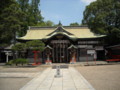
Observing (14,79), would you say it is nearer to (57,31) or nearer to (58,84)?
(58,84)

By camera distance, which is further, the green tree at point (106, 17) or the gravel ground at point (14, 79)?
the green tree at point (106, 17)

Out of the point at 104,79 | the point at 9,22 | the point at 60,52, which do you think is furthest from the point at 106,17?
the point at 104,79

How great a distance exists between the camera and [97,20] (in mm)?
34625

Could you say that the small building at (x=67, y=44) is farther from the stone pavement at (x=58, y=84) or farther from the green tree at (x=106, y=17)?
the stone pavement at (x=58, y=84)

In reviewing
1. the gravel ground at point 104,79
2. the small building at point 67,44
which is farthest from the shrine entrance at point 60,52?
the gravel ground at point 104,79

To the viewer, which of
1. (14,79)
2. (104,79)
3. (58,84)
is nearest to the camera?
(58,84)

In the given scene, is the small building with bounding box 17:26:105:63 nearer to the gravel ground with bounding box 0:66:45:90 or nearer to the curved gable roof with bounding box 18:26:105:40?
the curved gable roof with bounding box 18:26:105:40

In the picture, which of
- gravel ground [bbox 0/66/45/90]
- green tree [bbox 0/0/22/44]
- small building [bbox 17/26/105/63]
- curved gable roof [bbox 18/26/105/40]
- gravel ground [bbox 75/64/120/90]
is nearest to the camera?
gravel ground [bbox 75/64/120/90]

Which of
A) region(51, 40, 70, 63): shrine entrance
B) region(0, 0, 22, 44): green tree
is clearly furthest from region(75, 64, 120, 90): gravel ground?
region(0, 0, 22, 44): green tree

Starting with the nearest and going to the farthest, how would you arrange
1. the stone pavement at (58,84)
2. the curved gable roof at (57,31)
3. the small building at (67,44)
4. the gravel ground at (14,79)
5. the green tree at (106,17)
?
1. the stone pavement at (58,84)
2. the gravel ground at (14,79)
3. the small building at (67,44)
4. the curved gable roof at (57,31)
5. the green tree at (106,17)

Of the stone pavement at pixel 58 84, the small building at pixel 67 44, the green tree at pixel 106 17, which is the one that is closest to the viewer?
the stone pavement at pixel 58 84

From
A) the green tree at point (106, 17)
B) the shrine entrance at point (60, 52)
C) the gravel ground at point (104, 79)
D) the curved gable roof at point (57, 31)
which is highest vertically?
the green tree at point (106, 17)

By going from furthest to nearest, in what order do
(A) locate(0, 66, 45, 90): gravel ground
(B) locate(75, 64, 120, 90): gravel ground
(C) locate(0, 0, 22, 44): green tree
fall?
(C) locate(0, 0, 22, 44): green tree
(A) locate(0, 66, 45, 90): gravel ground
(B) locate(75, 64, 120, 90): gravel ground

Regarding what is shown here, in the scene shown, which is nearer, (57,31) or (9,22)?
(9,22)
